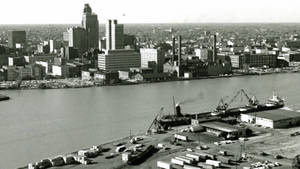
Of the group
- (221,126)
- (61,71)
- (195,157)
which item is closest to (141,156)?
(195,157)

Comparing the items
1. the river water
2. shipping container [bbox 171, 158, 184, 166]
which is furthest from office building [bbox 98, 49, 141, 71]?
shipping container [bbox 171, 158, 184, 166]

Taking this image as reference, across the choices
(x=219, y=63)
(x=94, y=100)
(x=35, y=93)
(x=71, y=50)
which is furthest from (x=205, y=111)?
(x=71, y=50)

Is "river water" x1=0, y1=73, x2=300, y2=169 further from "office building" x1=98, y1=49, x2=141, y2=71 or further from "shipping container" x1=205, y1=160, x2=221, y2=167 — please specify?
"office building" x1=98, y1=49, x2=141, y2=71

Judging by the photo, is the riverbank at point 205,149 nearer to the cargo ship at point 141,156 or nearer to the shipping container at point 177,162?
the cargo ship at point 141,156

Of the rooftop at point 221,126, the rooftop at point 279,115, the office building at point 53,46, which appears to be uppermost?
the office building at point 53,46

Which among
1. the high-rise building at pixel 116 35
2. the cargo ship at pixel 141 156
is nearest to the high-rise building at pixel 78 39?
the high-rise building at pixel 116 35

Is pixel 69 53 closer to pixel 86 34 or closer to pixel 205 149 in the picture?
pixel 86 34

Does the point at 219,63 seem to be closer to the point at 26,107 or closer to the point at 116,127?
the point at 26,107
